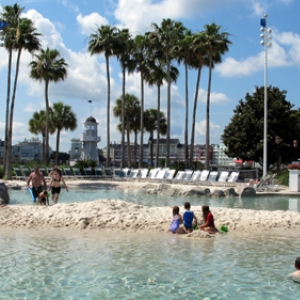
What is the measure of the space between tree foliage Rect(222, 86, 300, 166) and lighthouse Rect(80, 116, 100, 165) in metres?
15.4

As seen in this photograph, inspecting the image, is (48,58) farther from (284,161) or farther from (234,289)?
(234,289)

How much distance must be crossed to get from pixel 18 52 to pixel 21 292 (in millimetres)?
25693

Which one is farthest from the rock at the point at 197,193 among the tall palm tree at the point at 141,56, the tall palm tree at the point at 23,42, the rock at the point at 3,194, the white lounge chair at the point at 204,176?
the tall palm tree at the point at 141,56

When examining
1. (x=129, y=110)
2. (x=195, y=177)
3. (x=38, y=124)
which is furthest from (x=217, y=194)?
(x=38, y=124)

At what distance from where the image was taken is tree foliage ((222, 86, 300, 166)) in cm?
3450

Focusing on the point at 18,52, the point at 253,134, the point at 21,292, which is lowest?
the point at 21,292

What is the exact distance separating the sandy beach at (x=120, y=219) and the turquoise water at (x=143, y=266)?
70 cm

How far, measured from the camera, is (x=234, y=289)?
5.68 m

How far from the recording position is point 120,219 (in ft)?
34.0

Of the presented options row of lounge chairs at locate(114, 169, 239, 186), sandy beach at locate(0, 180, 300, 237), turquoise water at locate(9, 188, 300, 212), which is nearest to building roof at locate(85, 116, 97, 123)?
row of lounge chairs at locate(114, 169, 239, 186)

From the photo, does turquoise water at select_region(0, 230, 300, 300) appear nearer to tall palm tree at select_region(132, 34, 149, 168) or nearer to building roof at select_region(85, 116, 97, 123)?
tall palm tree at select_region(132, 34, 149, 168)

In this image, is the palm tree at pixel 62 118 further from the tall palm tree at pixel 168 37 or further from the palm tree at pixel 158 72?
the tall palm tree at pixel 168 37

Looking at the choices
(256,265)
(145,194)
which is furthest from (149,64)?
(256,265)

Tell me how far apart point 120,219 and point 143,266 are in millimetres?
3625
